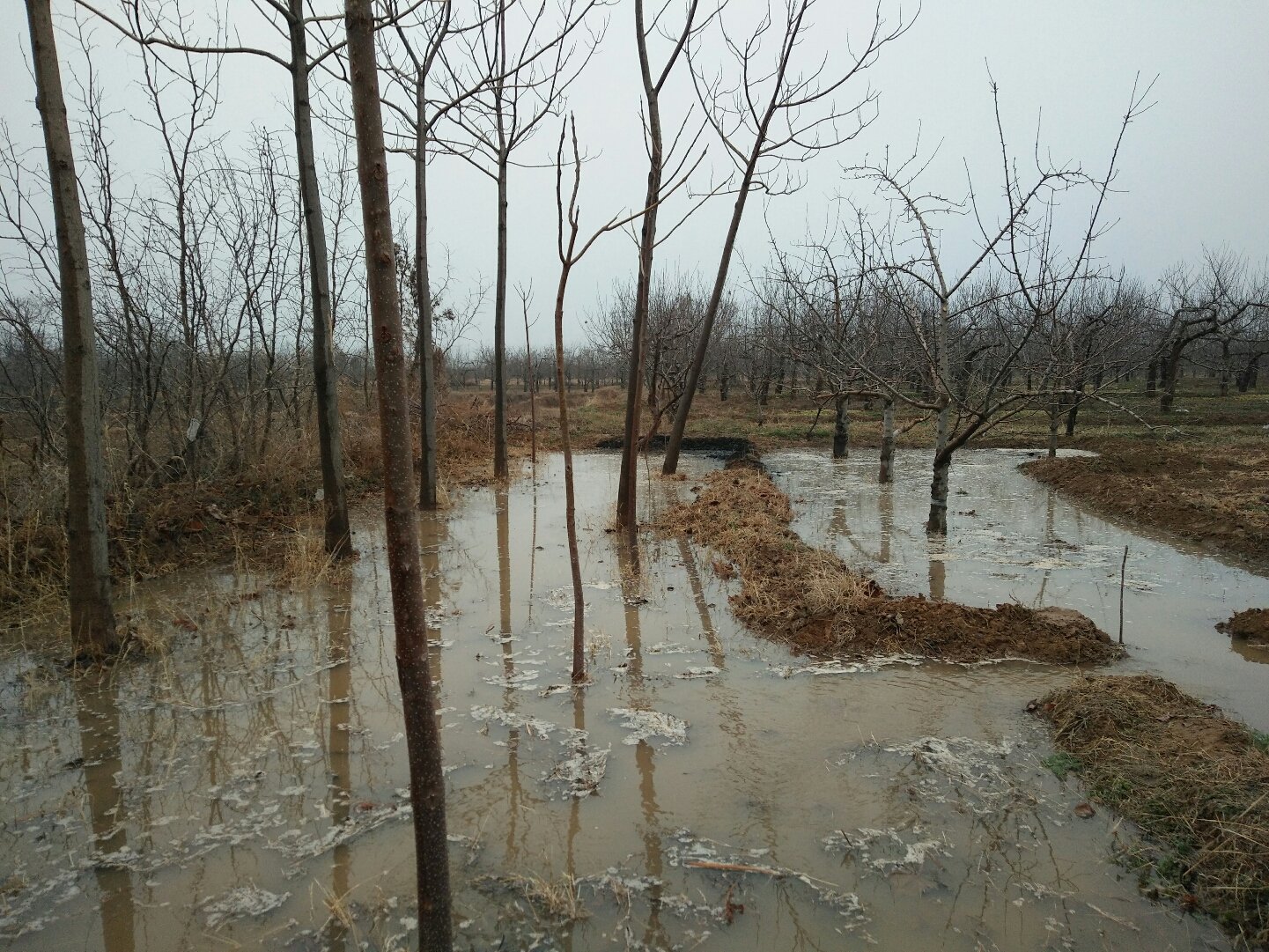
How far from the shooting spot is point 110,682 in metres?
4.47

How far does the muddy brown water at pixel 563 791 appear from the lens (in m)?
2.59

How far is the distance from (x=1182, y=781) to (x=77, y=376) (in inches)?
233

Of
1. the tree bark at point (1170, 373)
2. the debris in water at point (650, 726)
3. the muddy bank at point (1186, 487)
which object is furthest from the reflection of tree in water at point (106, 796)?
the tree bark at point (1170, 373)

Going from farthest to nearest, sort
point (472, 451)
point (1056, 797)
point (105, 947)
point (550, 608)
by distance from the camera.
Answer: point (472, 451), point (550, 608), point (1056, 797), point (105, 947)

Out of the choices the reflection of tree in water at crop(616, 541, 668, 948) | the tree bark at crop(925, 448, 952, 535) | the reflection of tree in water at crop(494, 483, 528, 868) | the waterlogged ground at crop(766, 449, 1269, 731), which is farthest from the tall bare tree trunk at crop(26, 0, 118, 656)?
the tree bark at crop(925, 448, 952, 535)

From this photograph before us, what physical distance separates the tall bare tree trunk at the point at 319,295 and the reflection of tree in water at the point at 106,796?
2.75 m

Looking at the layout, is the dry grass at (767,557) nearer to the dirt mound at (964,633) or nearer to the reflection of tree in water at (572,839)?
the dirt mound at (964,633)

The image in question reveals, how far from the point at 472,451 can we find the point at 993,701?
1299cm

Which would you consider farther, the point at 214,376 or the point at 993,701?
the point at 214,376

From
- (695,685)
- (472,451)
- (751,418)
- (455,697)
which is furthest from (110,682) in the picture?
(751,418)

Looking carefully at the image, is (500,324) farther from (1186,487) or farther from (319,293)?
(1186,487)

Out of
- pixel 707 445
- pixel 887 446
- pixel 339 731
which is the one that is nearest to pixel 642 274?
pixel 339 731

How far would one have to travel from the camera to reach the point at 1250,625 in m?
5.63

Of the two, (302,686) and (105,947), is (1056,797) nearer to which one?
(105,947)
